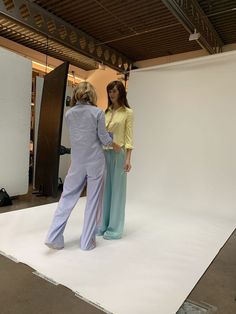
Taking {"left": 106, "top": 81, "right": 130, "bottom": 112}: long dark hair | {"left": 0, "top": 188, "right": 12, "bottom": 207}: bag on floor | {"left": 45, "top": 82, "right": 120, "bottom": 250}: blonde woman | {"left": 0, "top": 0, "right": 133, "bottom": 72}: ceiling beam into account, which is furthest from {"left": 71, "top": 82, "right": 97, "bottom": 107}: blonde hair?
{"left": 0, "top": 188, "right": 12, "bottom": 207}: bag on floor

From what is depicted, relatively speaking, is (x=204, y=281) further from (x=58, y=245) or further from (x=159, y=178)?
(x=159, y=178)

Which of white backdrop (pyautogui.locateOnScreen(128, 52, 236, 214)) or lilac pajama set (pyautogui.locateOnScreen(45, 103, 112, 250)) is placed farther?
white backdrop (pyautogui.locateOnScreen(128, 52, 236, 214))

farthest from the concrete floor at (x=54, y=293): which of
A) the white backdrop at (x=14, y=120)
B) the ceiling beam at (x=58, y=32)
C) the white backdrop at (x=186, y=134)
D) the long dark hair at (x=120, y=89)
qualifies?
the ceiling beam at (x=58, y=32)

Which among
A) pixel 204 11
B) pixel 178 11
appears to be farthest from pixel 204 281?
pixel 204 11

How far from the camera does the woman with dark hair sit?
8.11 feet

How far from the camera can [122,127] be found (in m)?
2.48

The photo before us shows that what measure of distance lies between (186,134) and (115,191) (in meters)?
1.81

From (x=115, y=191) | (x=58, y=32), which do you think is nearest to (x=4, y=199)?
(x=115, y=191)

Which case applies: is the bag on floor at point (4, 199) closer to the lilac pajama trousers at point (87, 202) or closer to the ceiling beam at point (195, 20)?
the lilac pajama trousers at point (87, 202)

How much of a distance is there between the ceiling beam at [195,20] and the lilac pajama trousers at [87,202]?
6.98 feet

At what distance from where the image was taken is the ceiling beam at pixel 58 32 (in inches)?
131

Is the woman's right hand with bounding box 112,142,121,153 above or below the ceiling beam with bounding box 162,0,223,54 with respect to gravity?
below

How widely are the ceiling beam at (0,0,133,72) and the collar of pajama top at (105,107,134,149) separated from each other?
6.59ft

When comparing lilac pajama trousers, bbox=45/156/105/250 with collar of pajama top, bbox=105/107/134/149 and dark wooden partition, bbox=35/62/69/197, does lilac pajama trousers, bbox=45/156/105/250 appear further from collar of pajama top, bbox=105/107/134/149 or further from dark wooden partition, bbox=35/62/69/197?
dark wooden partition, bbox=35/62/69/197
